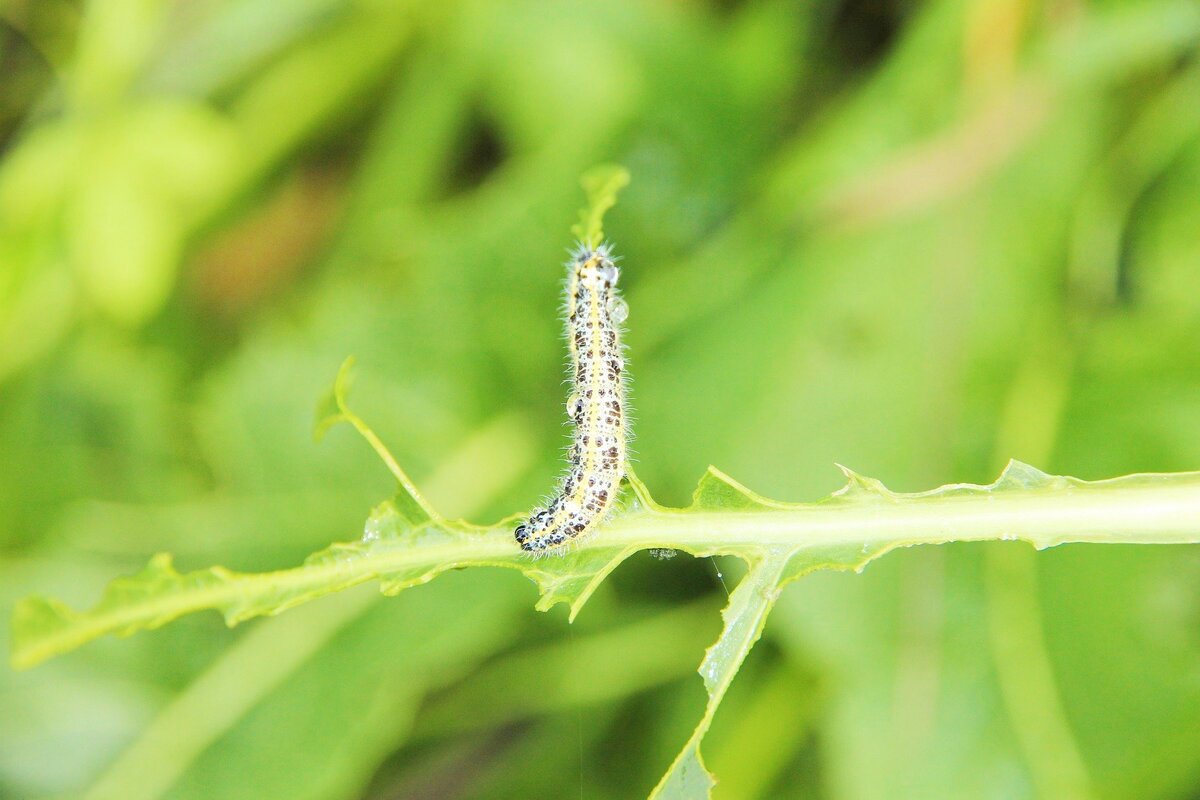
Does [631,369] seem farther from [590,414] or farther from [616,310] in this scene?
[590,414]

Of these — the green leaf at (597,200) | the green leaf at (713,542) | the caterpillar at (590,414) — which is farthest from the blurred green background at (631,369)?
the green leaf at (597,200)

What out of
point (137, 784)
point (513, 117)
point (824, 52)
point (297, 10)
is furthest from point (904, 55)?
point (137, 784)

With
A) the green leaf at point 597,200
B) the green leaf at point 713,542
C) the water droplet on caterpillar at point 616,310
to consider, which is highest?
the water droplet on caterpillar at point 616,310

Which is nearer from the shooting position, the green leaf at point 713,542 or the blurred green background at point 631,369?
the green leaf at point 713,542

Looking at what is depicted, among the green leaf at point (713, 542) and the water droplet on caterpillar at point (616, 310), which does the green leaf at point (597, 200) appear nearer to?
the green leaf at point (713, 542)

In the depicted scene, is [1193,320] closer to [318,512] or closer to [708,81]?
[708,81]

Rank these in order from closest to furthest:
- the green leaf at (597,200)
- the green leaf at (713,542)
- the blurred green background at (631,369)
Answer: the green leaf at (713,542)
the green leaf at (597,200)
the blurred green background at (631,369)
